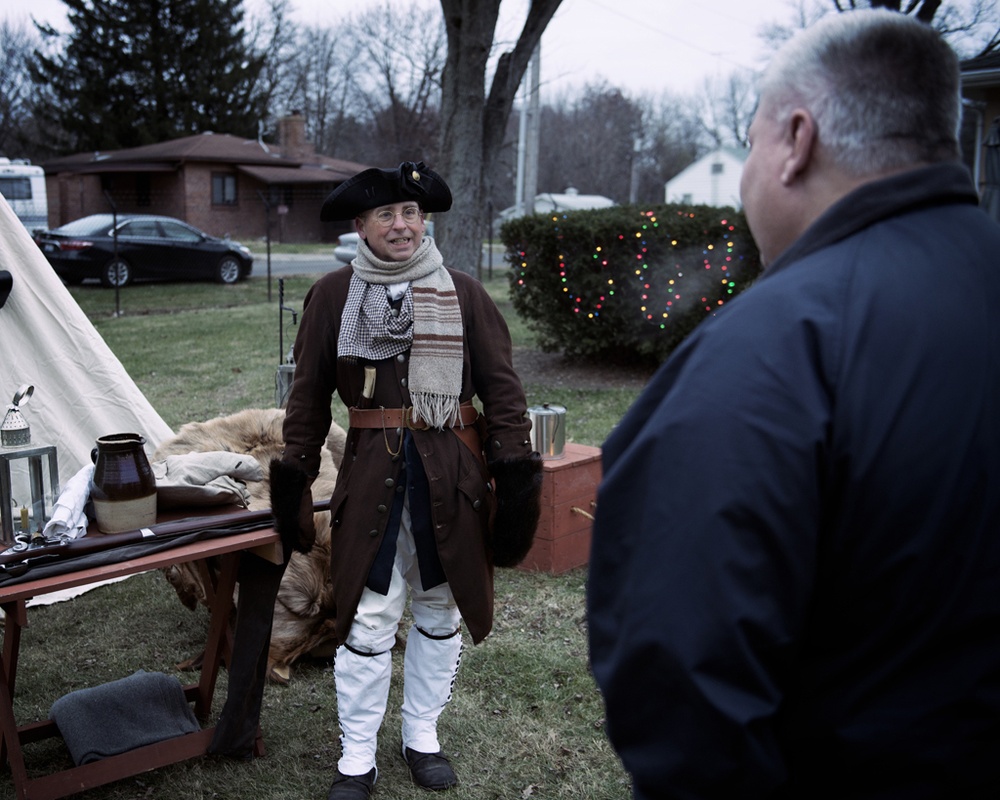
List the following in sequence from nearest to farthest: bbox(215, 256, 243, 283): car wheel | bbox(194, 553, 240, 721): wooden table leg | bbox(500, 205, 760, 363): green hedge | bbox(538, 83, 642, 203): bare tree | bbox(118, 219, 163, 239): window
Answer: bbox(194, 553, 240, 721): wooden table leg, bbox(500, 205, 760, 363): green hedge, bbox(118, 219, 163, 239): window, bbox(215, 256, 243, 283): car wheel, bbox(538, 83, 642, 203): bare tree

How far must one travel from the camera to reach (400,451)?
3043 millimetres

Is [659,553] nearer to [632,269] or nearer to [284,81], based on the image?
[632,269]

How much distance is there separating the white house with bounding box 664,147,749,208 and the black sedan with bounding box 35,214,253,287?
1737 inches

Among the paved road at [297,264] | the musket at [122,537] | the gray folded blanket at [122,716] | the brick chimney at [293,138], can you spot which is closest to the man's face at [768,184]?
the musket at [122,537]

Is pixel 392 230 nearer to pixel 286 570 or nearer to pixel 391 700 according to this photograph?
pixel 286 570

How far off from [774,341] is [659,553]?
28cm

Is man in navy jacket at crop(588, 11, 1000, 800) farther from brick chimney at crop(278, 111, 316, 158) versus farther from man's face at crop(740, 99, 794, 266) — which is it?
brick chimney at crop(278, 111, 316, 158)

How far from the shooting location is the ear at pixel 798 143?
3.97 feet

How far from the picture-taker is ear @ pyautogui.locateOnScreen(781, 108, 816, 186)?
1.21m

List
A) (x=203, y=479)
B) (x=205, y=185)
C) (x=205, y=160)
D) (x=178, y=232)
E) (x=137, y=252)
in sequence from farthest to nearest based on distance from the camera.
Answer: (x=205, y=185), (x=205, y=160), (x=178, y=232), (x=137, y=252), (x=203, y=479)

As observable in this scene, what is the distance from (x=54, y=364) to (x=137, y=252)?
46.1 ft

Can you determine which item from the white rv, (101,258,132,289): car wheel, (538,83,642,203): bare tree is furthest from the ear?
(538,83,642,203): bare tree

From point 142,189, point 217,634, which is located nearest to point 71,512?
point 217,634

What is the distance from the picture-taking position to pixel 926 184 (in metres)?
1.18
